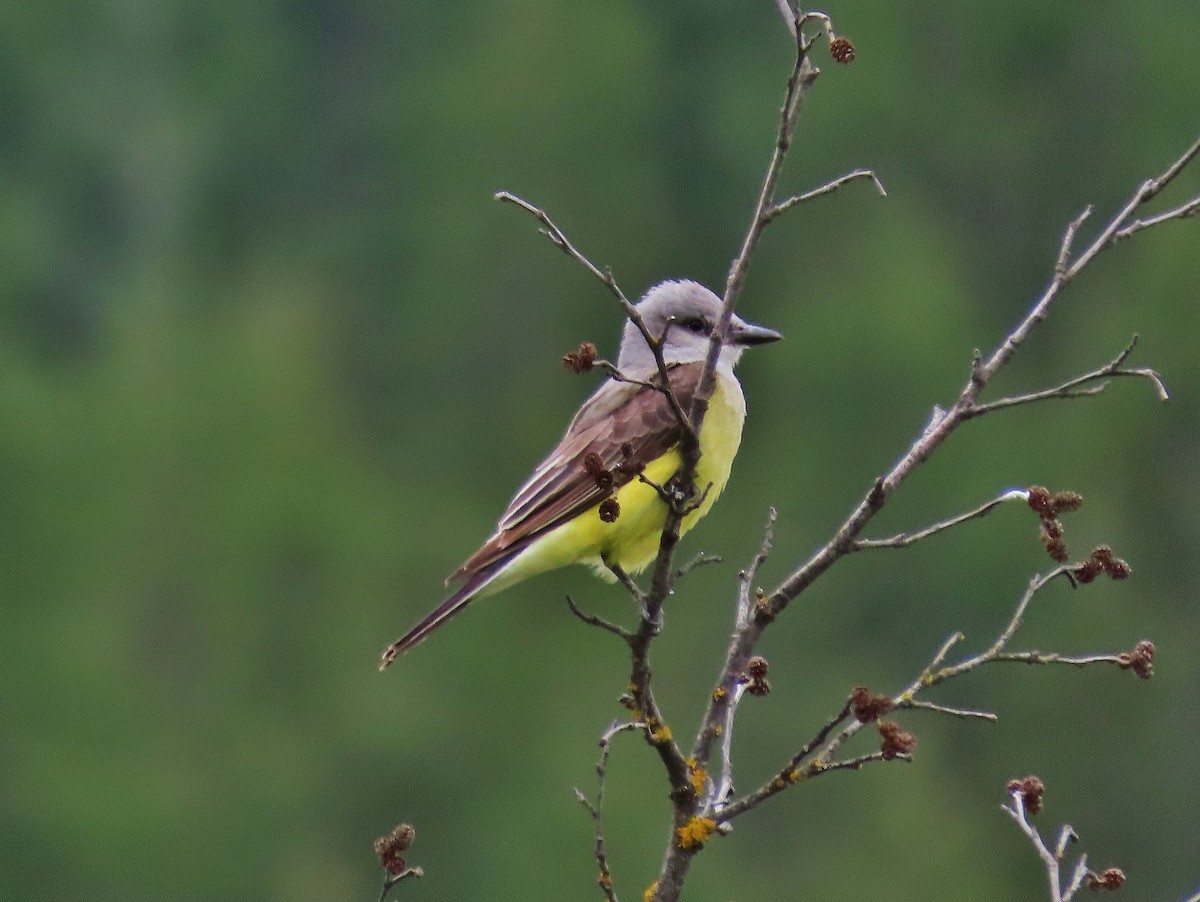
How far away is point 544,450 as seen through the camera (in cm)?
2480

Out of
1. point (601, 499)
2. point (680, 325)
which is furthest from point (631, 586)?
point (680, 325)

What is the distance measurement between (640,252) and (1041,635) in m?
8.83

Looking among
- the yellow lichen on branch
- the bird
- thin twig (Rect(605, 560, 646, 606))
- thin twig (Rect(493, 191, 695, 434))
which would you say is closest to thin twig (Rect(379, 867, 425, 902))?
the yellow lichen on branch

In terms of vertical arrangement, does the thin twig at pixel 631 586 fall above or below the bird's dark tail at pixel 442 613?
below

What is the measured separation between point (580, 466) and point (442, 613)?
635mm

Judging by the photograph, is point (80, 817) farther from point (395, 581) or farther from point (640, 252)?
point (640, 252)

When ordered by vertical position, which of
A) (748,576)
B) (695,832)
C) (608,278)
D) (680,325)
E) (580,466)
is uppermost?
(680,325)

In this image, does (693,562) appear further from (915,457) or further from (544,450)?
(544,450)

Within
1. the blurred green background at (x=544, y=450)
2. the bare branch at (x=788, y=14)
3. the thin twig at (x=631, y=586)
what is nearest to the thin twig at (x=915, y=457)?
the thin twig at (x=631, y=586)

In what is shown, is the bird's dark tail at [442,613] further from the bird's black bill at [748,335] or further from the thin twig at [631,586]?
the bird's black bill at [748,335]

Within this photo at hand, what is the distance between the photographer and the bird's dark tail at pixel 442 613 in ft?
18.2

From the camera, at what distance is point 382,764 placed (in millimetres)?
20703

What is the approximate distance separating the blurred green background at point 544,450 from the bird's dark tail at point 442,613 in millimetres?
10154

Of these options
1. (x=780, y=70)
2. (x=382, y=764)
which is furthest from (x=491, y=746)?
(x=780, y=70)
